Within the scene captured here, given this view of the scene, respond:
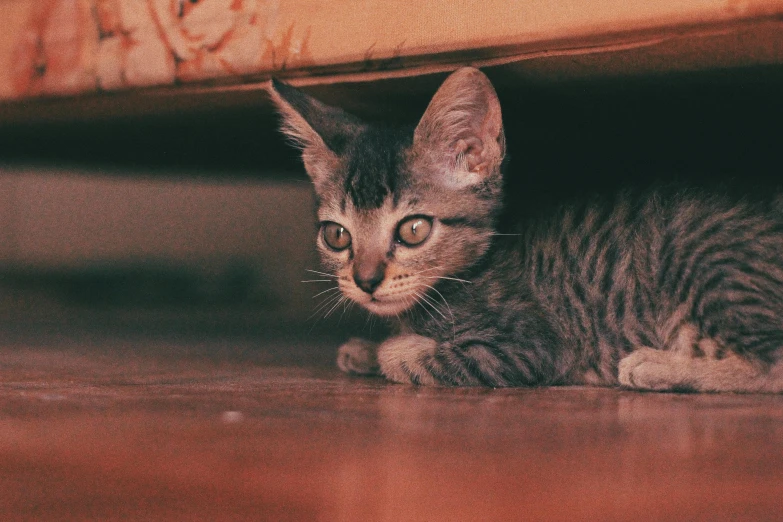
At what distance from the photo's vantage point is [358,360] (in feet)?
5.65

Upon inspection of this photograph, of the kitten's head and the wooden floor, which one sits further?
the kitten's head

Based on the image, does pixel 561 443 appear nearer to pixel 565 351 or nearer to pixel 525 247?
pixel 565 351

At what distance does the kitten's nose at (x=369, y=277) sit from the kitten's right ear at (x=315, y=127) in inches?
12.6

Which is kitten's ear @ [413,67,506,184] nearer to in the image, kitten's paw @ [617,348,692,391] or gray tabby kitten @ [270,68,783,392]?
gray tabby kitten @ [270,68,783,392]

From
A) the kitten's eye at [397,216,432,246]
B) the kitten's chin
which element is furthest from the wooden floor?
the kitten's eye at [397,216,432,246]

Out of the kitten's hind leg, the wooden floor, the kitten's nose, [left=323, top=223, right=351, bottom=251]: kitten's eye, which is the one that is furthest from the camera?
[left=323, top=223, right=351, bottom=251]: kitten's eye

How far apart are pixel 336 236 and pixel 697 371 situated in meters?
0.80

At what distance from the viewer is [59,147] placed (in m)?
2.56

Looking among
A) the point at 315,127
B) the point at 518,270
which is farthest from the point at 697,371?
the point at 315,127

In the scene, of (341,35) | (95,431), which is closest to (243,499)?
(95,431)

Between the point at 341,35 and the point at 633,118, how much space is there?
32.3 inches

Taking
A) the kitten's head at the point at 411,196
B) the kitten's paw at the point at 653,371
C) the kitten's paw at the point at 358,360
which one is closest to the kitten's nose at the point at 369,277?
the kitten's head at the point at 411,196

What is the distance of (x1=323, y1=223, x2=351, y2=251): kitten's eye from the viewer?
5.52 feet

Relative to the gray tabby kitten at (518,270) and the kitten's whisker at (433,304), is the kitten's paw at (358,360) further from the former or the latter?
the kitten's whisker at (433,304)
